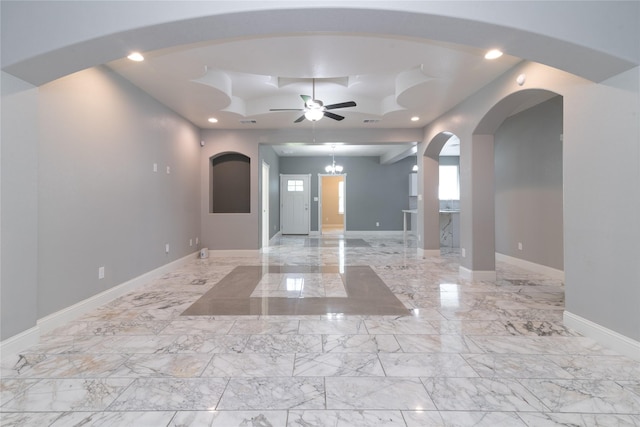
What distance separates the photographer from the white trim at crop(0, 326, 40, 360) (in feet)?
6.95

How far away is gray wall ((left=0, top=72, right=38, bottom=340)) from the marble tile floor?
351 mm

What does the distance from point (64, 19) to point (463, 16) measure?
2.65 m

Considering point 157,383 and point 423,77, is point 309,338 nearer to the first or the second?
point 157,383

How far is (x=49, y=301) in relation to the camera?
104 inches

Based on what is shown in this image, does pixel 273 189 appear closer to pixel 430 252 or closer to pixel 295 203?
pixel 295 203

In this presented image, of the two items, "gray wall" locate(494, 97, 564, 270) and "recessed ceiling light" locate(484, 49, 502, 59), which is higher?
"recessed ceiling light" locate(484, 49, 502, 59)

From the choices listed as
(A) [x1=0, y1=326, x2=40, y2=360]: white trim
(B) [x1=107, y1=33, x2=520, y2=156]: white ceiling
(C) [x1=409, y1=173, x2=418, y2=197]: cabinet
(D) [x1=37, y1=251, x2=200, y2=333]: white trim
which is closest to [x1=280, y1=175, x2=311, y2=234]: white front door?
(C) [x1=409, y1=173, x2=418, y2=197]: cabinet

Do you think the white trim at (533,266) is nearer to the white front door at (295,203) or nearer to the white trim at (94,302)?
the white trim at (94,302)

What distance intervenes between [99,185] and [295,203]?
7624mm

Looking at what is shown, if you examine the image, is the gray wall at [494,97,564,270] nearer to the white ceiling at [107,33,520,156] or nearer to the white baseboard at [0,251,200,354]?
the white ceiling at [107,33,520,156]

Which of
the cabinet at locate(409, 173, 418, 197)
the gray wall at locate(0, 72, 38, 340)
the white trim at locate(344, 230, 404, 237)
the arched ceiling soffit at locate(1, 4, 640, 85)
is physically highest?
the arched ceiling soffit at locate(1, 4, 640, 85)

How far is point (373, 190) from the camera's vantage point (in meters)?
10.7

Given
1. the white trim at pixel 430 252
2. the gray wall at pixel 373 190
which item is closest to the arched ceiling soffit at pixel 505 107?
the white trim at pixel 430 252

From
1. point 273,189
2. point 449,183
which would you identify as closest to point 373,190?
point 449,183
